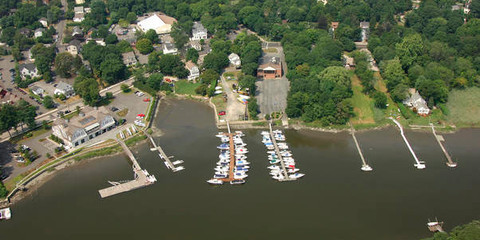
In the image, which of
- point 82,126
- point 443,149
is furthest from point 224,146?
point 443,149

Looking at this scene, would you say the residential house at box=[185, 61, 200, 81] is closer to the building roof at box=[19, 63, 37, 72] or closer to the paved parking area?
the paved parking area

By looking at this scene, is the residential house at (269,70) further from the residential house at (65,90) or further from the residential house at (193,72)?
the residential house at (65,90)

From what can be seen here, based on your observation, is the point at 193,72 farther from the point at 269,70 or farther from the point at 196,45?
the point at 269,70

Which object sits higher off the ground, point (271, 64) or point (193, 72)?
point (271, 64)

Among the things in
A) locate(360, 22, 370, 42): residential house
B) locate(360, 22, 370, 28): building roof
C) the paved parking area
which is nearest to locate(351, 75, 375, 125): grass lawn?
locate(360, 22, 370, 42): residential house

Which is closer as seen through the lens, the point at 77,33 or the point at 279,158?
the point at 279,158

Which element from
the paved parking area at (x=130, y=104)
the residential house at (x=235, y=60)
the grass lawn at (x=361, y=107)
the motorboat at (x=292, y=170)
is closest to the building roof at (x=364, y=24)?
the grass lawn at (x=361, y=107)
